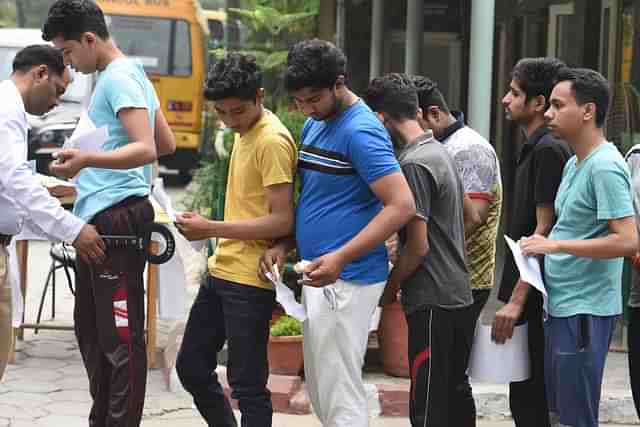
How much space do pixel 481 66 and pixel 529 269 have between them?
2153mm

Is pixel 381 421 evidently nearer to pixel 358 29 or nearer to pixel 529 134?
pixel 529 134

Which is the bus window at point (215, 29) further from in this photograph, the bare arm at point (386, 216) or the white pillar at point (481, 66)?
the bare arm at point (386, 216)

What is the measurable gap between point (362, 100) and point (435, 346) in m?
0.95

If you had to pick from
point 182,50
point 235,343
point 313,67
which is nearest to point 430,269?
point 235,343

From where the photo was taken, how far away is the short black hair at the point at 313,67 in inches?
152

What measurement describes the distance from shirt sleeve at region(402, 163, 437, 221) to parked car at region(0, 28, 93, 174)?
1011 centimetres

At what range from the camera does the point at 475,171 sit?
4.54 m

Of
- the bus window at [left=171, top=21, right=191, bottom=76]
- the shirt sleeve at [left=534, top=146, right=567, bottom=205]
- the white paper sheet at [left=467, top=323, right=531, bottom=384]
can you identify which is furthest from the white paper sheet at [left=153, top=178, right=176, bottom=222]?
the bus window at [left=171, top=21, right=191, bottom=76]

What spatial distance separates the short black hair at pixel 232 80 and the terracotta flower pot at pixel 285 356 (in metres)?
2.15

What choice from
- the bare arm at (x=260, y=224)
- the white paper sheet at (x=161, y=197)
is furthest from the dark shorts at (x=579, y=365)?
the white paper sheet at (x=161, y=197)

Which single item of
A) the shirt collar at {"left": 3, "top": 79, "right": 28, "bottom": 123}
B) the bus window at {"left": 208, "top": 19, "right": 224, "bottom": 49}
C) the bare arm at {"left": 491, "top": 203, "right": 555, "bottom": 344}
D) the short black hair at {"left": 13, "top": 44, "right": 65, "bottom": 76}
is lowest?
the bare arm at {"left": 491, "top": 203, "right": 555, "bottom": 344}

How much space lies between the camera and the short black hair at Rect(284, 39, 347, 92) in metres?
3.86

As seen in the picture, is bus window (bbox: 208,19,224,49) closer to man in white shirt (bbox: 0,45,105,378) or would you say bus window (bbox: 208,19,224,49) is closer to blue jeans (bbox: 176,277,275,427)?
man in white shirt (bbox: 0,45,105,378)

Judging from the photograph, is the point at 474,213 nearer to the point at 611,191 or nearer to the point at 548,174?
the point at 548,174
